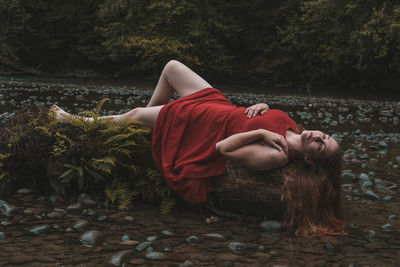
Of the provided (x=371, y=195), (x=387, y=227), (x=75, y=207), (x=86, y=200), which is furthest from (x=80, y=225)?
(x=371, y=195)

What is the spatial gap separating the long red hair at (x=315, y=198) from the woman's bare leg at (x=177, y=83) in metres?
1.90

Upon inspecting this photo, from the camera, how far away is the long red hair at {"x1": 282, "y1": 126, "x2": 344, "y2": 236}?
3891 mm

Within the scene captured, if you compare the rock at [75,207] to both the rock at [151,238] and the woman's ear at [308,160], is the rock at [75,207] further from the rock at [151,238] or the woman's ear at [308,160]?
the woman's ear at [308,160]

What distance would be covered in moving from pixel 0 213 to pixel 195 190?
6.69ft

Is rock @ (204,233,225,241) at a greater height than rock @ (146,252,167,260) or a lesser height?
lesser

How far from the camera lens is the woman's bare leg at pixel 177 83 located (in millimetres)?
5242

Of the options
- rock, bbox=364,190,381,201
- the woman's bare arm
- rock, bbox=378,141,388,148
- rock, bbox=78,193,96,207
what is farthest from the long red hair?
rock, bbox=378,141,388,148

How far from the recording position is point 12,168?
4551 millimetres

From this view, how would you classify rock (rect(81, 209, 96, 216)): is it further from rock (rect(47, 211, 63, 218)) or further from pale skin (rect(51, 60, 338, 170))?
pale skin (rect(51, 60, 338, 170))

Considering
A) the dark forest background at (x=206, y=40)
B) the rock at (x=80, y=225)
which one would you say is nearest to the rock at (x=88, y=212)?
the rock at (x=80, y=225)

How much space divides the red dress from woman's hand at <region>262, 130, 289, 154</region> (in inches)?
9.2

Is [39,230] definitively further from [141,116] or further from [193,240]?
[141,116]

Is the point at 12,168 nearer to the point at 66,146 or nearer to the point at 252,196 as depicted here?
the point at 66,146

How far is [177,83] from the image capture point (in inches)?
210
